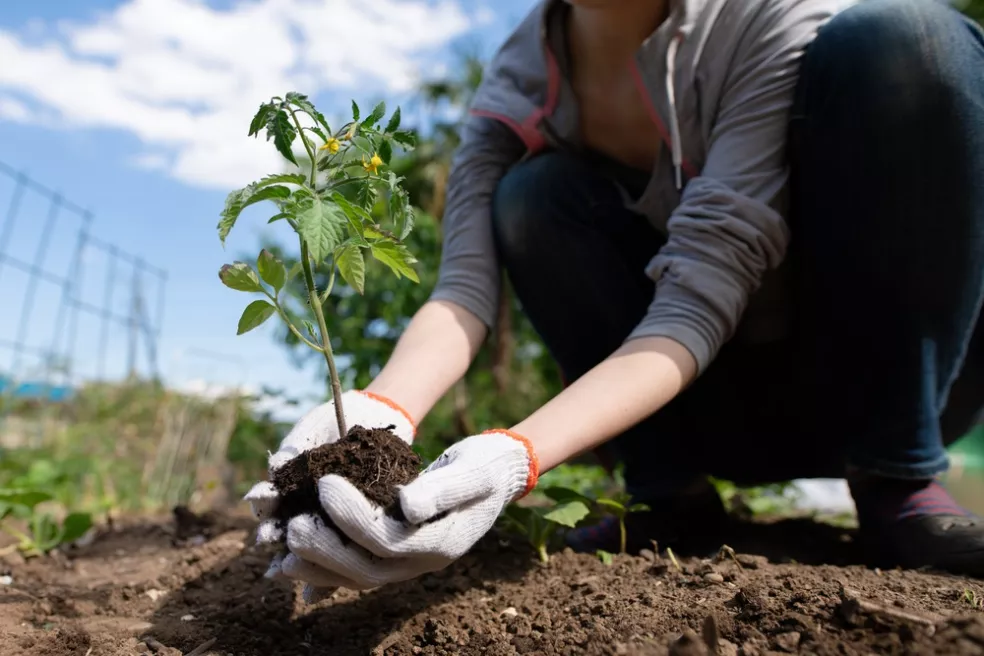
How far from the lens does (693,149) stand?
70.1 inches

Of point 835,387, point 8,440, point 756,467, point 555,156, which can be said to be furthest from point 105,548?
point 8,440

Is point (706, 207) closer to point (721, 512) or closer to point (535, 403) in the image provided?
point (721, 512)

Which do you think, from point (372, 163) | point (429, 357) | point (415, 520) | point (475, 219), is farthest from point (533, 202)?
point (415, 520)

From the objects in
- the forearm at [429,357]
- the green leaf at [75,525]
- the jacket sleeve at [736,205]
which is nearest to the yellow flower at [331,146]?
the forearm at [429,357]

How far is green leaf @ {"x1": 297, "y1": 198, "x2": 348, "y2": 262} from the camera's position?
1037mm

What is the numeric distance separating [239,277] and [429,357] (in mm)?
547

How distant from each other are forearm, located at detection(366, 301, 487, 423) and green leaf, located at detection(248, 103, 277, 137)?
1.86 ft

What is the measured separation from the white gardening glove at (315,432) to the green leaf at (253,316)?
21cm

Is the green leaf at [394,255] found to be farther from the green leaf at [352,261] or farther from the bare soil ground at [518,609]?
the bare soil ground at [518,609]

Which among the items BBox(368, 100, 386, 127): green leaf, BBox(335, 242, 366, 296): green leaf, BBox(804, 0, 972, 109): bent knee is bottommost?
BBox(335, 242, 366, 296): green leaf

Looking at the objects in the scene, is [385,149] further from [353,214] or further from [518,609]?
[518,609]

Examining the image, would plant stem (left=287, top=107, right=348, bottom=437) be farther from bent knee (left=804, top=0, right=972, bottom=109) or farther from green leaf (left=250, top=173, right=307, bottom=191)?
bent knee (left=804, top=0, right=972, bottom=109)

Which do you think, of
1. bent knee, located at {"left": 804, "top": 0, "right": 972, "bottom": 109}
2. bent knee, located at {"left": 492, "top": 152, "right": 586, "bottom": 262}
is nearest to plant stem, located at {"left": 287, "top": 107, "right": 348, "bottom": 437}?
bent knee, located at {"left": 492, "top": 152, "right": 586, "bottom": 262}

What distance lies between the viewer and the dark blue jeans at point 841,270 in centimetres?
156
